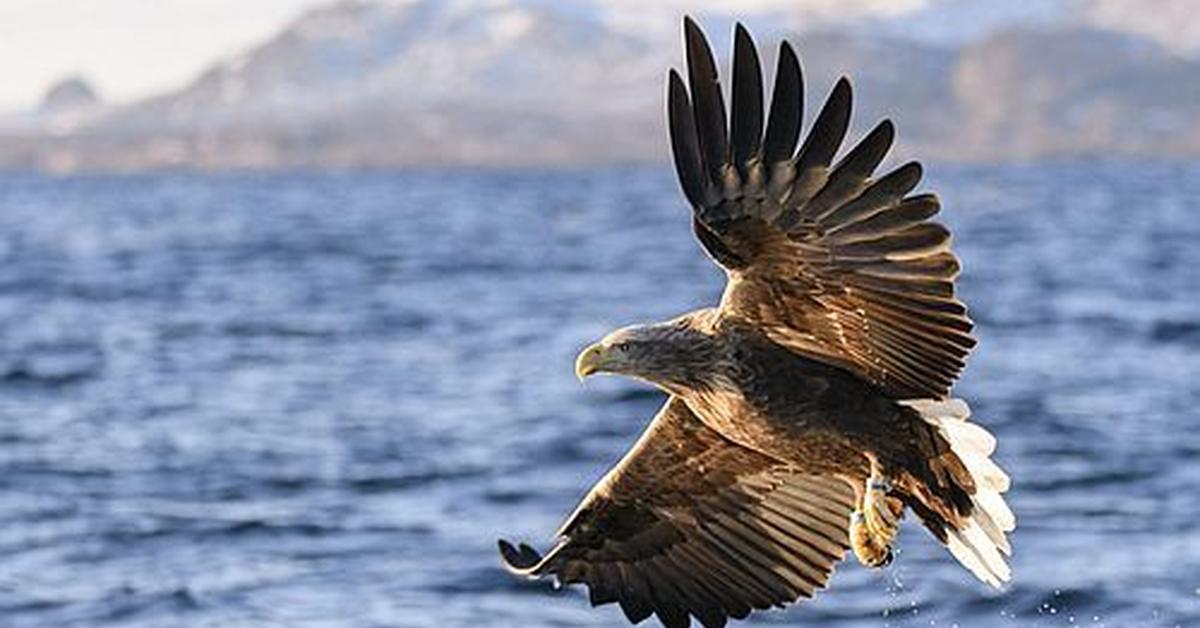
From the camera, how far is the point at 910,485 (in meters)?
8.33

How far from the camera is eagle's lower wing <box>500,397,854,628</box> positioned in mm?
9062

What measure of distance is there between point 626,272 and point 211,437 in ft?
58.0

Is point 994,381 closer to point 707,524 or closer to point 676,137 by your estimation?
point 707,524

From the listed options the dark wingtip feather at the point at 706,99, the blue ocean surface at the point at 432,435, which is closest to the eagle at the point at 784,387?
the dark wingtip feather at the point at 706,99

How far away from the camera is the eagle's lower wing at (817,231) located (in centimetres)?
708

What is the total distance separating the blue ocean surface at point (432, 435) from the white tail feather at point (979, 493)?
2980 mm

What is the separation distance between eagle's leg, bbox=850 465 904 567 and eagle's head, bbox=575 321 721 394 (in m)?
0.70

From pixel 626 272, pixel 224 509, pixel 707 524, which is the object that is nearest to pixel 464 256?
pixel 626 272

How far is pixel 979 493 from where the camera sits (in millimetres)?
8227

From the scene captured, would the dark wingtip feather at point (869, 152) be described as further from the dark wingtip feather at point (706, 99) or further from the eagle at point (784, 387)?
the dark wingtip feather at point (706, 99)

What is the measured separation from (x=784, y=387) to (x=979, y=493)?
0.76 m

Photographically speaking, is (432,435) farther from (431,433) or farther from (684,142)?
(684,142)

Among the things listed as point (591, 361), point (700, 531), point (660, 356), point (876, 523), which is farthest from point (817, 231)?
point (700, 531)

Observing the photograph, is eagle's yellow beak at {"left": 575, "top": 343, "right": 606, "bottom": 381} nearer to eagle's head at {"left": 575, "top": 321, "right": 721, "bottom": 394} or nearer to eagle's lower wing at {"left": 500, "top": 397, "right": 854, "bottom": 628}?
eagle's head at {"left": 575, "top": 321, "right": 721, "bottom": 394}
